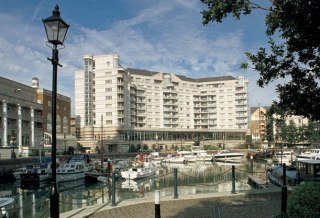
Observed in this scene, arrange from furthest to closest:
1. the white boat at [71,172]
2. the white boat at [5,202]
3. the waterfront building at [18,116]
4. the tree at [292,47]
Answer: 1. the waterfront building at [18,116]
2. the white boat at [71,172]
3. the white boat at [5,202]
4. the tree at [292,47]

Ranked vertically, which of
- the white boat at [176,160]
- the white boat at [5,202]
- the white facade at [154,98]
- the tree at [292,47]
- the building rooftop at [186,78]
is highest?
the building rooftop at [186,78]

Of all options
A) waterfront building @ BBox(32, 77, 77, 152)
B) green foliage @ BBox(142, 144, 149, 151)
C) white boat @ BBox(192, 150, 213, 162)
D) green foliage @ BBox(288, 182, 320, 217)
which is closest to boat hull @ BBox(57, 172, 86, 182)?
green foliage @ BBox(288, 182, 320, 217)

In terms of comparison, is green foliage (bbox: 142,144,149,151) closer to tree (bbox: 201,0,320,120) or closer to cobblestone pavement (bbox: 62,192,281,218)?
cobblestone pavement (bbox: 62,192,281,218)

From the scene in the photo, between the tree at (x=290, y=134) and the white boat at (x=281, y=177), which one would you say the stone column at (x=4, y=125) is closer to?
the white boat at (x=281, y=177)

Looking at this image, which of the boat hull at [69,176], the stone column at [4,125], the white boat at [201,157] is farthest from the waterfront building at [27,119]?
the white boat at [201,157]

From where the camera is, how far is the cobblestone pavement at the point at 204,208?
13671mm

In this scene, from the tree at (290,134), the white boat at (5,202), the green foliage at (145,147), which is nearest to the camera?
the white boat at (5,202)

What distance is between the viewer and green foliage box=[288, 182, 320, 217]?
26.6ft

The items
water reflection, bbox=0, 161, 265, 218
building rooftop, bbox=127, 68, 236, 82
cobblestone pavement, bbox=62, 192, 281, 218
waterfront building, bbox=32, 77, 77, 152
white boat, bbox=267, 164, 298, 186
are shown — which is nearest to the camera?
cobblestone pavement, bbox=62, 192, 281, 218

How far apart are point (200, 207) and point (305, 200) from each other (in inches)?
280

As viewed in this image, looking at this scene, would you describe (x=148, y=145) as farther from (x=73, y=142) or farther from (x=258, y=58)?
(x=258, y=58)

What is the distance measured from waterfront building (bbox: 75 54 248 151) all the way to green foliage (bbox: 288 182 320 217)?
103 metres

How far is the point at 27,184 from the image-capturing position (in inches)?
1753

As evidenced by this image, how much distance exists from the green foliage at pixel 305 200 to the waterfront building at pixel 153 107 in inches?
4045
